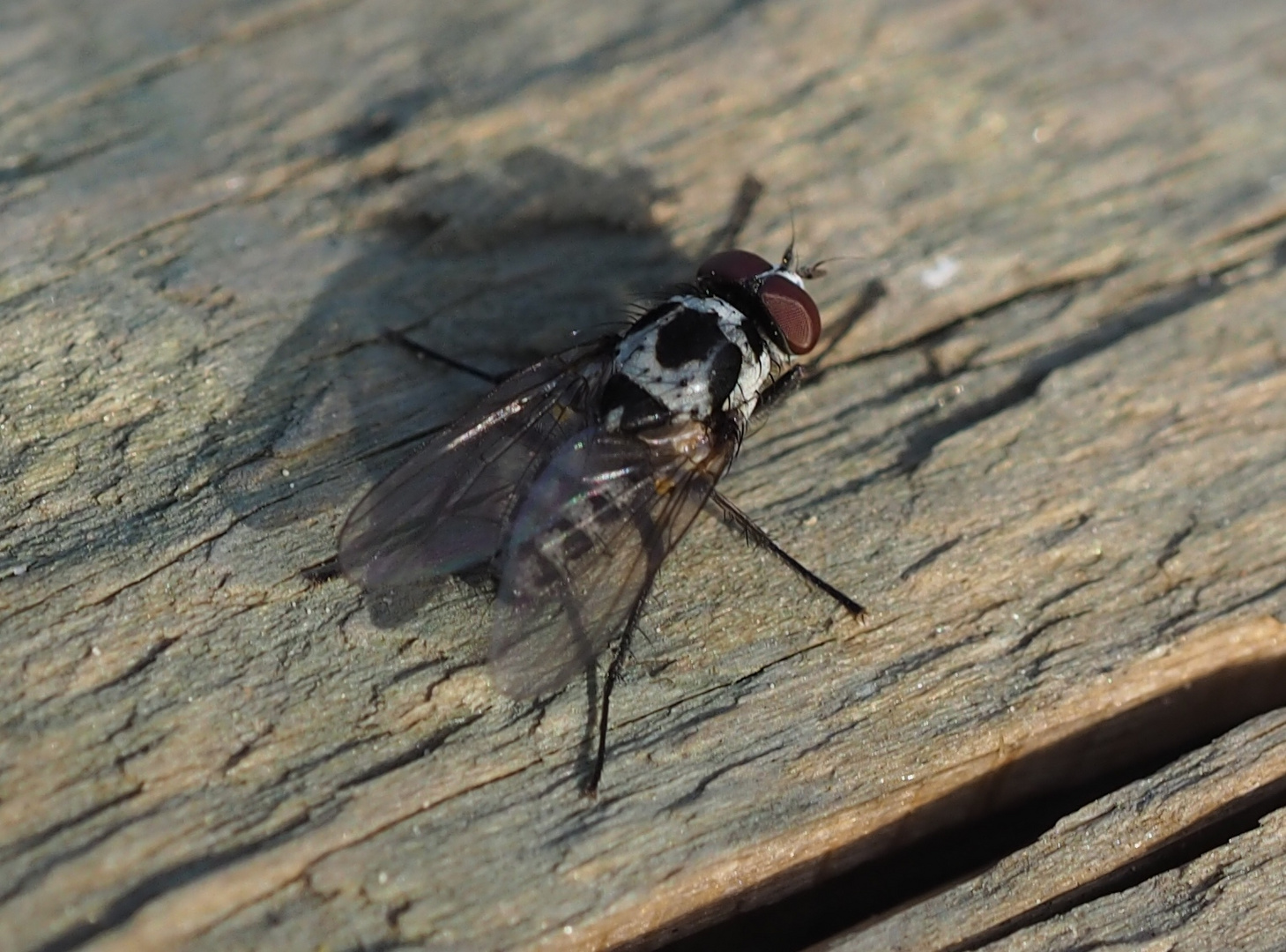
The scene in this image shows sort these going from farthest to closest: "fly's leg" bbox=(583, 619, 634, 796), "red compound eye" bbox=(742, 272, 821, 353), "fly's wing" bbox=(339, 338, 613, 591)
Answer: "red compound eye" bbox=(742, 272, 821, 353) → "fly's wing" bbox=(339, 338, 613, 591) → "fly's leg" bbox=(583, 619, 634, 796)

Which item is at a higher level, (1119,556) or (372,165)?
(372,165)

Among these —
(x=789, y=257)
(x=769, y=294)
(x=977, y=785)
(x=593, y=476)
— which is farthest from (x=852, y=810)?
(x=789, y=257)

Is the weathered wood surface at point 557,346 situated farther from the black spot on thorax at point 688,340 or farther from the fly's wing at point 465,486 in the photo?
the black spot on thorax at point 688,340

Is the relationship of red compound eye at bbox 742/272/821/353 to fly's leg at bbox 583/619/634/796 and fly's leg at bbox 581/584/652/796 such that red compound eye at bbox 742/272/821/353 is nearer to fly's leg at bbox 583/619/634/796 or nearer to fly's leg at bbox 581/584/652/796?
fly's leg at bbox 581/584/652/796

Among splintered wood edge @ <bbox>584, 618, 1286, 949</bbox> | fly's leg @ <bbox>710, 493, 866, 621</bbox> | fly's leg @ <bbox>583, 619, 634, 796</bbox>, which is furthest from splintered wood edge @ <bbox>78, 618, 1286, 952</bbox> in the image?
fly's leg @ <bbox>710, 493, 866, 621</bbox>

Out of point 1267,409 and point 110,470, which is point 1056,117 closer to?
point 1267,409

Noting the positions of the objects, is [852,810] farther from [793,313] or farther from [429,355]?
[429,355]

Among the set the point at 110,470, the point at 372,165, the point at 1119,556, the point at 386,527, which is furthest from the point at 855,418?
the point at 110,470
